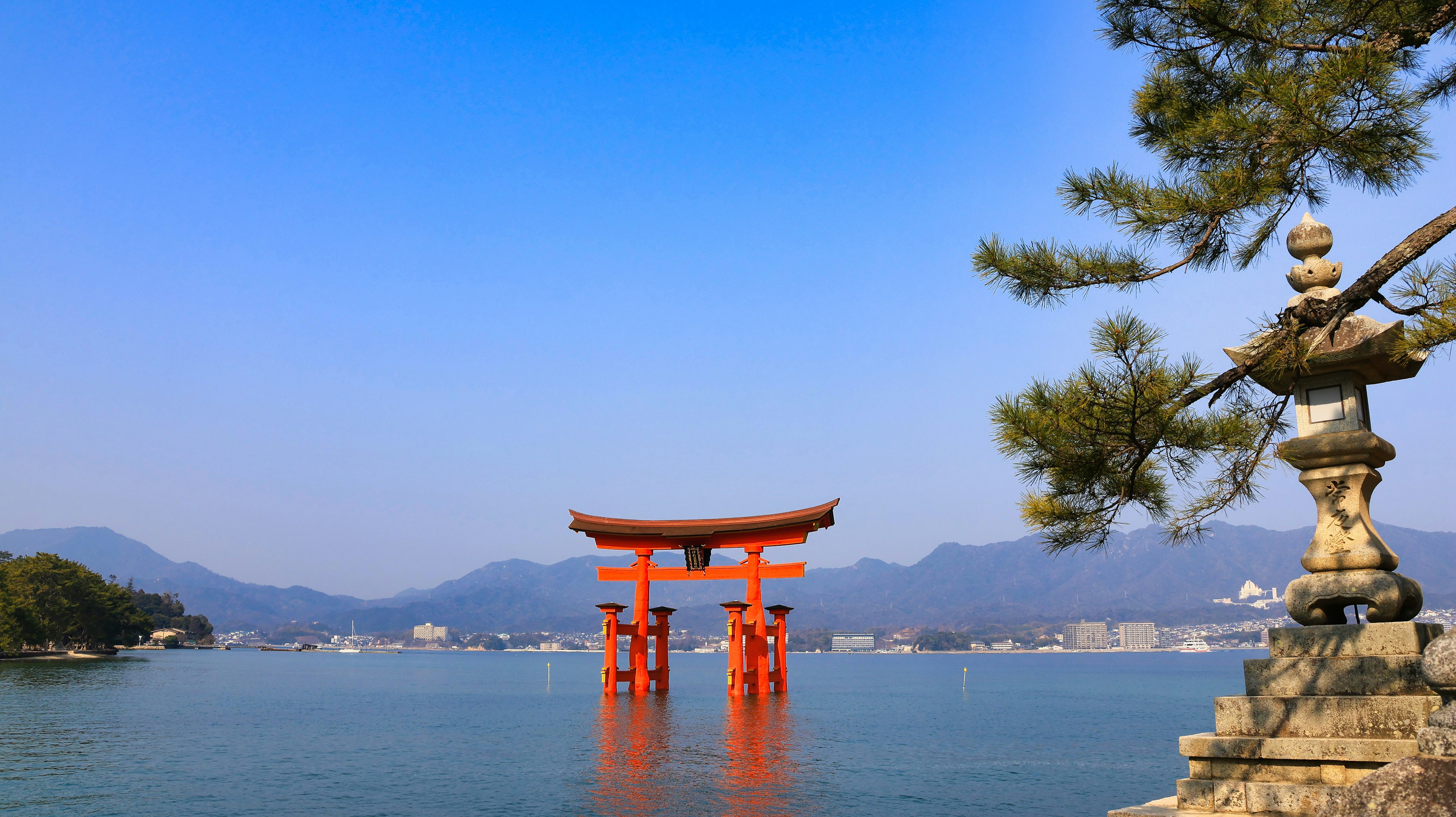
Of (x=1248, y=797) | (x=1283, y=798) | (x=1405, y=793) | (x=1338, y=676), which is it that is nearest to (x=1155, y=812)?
(x=1248, y=797)

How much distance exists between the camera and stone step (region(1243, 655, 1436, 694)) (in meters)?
5.31

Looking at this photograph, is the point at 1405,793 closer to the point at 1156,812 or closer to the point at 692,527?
the point at 1156,812

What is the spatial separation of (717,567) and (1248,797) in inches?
965

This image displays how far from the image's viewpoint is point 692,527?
91.9 ft

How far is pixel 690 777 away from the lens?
1482cm

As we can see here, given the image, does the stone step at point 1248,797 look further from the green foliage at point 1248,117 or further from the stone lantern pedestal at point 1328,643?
the green foliage at point 1248,117

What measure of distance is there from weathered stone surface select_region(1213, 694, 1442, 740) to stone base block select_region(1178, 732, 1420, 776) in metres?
0.06

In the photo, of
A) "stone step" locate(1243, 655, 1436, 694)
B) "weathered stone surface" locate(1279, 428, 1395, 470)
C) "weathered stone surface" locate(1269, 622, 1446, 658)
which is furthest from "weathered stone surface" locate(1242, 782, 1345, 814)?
"weathered stone surface" locate(1279, 428, 1395, 470)

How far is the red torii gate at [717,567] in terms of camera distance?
2734 cm

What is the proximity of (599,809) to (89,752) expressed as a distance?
43.3 ft

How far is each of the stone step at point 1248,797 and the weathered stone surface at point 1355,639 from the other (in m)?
0.88

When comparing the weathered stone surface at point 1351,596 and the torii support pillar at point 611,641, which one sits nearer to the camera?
the weathered stone surface at point 1351,596

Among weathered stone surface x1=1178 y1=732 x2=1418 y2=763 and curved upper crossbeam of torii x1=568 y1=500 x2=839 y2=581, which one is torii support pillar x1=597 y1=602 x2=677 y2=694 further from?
weathered stone surface x1=1178 y1=732 x2=1418 y2=763

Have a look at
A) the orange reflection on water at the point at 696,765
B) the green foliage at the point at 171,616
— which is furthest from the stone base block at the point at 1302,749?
the green foliage at the point at 171,616
